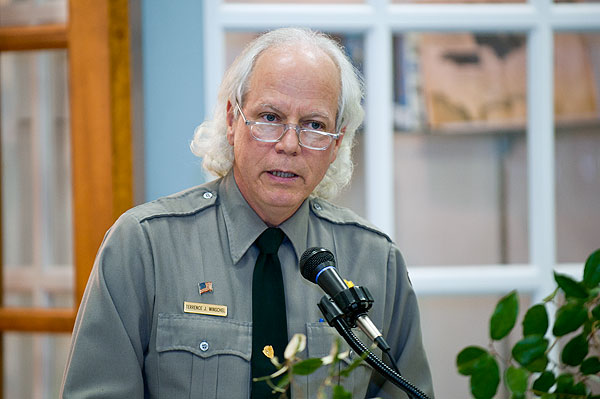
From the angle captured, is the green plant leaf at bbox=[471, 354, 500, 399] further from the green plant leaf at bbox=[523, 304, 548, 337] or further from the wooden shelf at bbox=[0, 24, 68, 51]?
the wooden shelf at bbox=[0, 24, 68, 51]

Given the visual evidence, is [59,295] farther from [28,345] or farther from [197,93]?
[197,93]

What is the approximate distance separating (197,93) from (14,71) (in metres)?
0.61

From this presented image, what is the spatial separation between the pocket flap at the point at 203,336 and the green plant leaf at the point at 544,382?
2.16 ft

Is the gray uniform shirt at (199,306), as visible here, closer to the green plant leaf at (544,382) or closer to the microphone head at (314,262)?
the microphone head at (314,262)

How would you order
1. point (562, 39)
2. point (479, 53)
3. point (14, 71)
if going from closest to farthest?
point (14, 71), point (562, 39), point (479, 53)

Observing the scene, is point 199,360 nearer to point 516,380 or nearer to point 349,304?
point 349,304

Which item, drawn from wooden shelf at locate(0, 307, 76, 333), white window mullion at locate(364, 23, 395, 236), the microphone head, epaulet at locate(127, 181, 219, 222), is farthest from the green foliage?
wooden shelf at locate(0, 307, 76, 333)

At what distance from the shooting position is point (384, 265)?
1.49 m

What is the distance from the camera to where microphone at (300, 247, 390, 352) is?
94 centimetres

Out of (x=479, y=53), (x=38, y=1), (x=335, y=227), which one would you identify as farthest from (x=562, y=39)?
(x=38, y=1)

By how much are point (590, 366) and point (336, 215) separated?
828 mm

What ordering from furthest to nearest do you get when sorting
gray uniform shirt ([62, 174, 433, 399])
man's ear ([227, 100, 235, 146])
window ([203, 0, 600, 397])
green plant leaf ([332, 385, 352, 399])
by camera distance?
1. window ([203, 0, 600, 397])
2. man's ear ([227, 100, 235, 146])
3. gray uniform shirt ([62, 174, 433, 399])
4. green plant leaf ([332, 385, 352, 399])

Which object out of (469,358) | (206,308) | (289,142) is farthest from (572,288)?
(206,308)

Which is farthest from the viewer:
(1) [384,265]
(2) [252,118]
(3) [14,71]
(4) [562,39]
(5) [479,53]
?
(5) [479,53]
